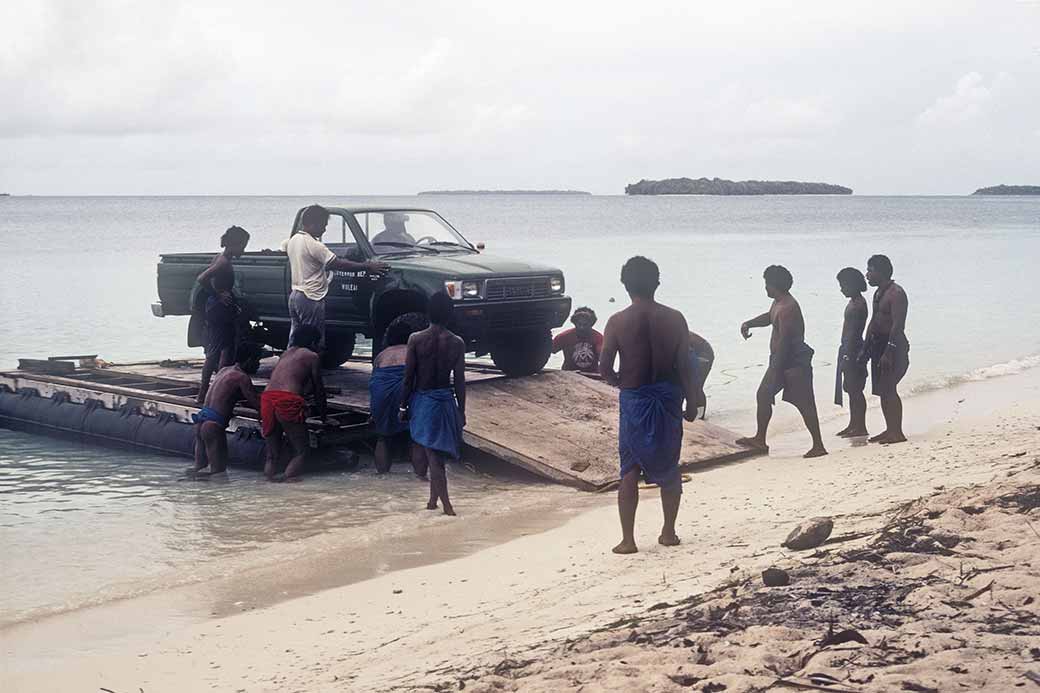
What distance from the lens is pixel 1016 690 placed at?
13.9 feet

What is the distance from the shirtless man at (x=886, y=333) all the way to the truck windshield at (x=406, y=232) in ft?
14.5

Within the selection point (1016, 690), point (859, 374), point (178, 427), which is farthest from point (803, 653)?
point (178, 427)

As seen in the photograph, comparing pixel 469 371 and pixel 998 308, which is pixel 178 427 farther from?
pixel 998 308

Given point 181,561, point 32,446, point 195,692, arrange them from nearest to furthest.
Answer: point 195,692, point 181,561, point 32,446

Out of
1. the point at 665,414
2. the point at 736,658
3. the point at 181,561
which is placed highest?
the point at 665,414

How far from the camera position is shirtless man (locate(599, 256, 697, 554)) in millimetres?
7098

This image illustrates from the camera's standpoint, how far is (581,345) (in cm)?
1370

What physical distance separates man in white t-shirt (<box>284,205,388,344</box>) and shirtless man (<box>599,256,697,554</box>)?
500 cm

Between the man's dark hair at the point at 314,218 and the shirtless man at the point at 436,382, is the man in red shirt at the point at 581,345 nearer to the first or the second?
the man's dark hair at the point at 314,218

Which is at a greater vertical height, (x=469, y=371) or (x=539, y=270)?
(x=539, y=270)

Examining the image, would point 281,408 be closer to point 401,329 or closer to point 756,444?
point 401,329

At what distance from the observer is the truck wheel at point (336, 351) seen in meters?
14.2

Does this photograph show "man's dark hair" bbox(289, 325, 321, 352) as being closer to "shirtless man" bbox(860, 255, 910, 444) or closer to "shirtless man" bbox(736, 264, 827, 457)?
"shirtless man" bbox(736, 264, 827, 457)

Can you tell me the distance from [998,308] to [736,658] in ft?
107
